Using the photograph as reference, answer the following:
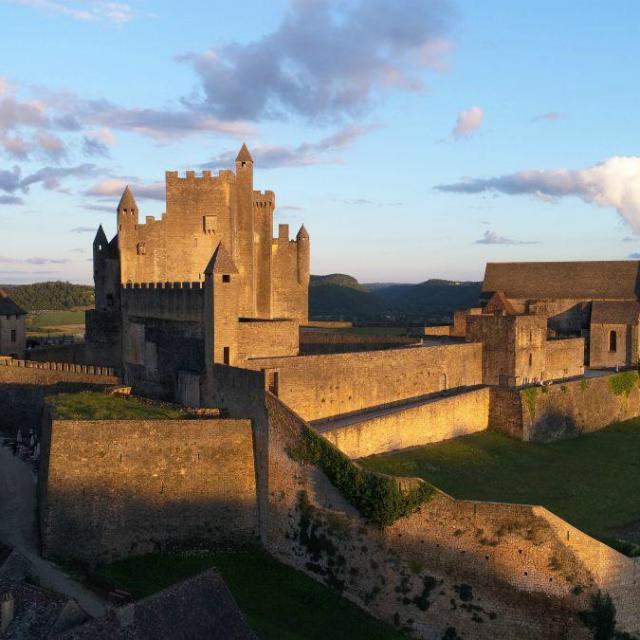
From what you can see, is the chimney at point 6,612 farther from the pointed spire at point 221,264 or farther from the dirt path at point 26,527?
the pointed spire at point 221,264

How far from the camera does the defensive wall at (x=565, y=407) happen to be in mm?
37031

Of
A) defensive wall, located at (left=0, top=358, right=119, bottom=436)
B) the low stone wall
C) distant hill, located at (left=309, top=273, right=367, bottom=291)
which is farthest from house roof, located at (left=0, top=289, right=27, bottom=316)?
distant hill, located at (left=309, top=273, right=367, bottom=291)

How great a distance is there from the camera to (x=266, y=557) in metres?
25.2

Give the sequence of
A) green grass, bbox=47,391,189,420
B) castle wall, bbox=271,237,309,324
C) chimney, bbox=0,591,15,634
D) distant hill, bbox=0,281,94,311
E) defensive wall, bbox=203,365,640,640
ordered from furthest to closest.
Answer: distant hill, bbox=0,281,94,311
castle wall, bbox=271,237,309,324
green grass, bbox=47,391,189,420
defensive wall, bbox=203,365,640,640
chimney, bbox=0,591,15,634

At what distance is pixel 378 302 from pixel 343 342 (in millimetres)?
117688

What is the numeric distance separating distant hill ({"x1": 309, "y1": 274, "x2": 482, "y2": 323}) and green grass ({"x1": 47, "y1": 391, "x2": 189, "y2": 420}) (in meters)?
85.0

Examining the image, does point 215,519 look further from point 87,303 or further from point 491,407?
point 87,303

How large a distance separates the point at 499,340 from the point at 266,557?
2017 cm

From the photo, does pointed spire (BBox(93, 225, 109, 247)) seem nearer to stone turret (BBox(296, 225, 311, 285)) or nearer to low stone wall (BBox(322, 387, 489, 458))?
stone turret (BBox(296, 225, 311, 285))

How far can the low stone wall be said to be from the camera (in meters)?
27.6

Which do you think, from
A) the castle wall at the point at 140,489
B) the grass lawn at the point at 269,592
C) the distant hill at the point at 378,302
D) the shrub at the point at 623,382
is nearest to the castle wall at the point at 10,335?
the castle wall at the point at 140,489

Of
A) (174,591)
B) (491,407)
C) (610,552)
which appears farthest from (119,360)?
(610,552)

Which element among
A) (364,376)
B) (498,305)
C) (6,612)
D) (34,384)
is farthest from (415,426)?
(498,305)

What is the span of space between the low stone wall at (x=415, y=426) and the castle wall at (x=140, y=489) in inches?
164
